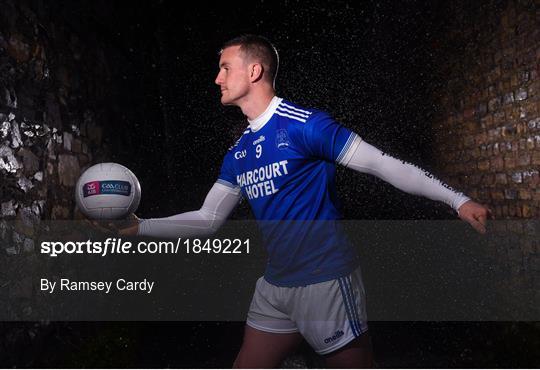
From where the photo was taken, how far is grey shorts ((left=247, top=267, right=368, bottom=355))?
2.62 metres

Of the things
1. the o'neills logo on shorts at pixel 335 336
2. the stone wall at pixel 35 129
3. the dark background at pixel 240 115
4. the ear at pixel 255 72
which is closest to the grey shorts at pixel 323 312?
the o'neills logo on shorts at pixel 335 336

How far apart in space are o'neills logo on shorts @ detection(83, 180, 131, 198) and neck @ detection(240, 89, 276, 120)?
2.41ft

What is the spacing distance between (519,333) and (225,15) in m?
4.63

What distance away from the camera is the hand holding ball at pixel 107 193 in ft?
9.96

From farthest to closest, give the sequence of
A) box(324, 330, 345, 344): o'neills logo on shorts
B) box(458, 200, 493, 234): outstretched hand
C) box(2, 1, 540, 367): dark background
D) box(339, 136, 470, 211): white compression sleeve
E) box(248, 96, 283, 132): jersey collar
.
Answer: box(2, 1, 540, 367): dark background, box(248, 96, 283, 132): jersey collar, box(324, 330, 345, 344): o'neills logo on shorts, box(339, 136, 470, 211): white compression sleeve, box(458, 200, 493, 234): outstretched hand

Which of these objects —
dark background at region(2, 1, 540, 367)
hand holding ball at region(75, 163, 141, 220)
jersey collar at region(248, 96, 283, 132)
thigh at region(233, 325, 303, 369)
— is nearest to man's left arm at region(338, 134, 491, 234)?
jersey collar at region(248, 96, 283, 132)

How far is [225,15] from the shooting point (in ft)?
22.9

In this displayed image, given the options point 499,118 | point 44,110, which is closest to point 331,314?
point 44,110

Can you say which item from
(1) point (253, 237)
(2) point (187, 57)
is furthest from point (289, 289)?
(2) point (187, 57)

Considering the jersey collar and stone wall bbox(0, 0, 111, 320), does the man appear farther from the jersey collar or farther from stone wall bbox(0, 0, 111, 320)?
stone wall bbox(0, 0, 111, 320)

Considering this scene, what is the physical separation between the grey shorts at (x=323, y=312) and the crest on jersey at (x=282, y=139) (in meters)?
0.64

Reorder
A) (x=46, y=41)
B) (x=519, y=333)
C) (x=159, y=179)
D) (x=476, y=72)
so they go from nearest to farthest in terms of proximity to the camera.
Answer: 1. (x=46, y=41)
2. (x=519, y=333)
3. (x=476, y=72)
4. (x=159, y=179)

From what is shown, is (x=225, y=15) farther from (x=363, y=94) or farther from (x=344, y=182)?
(x=344, y=182)

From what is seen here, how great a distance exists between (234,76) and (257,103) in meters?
0.19
